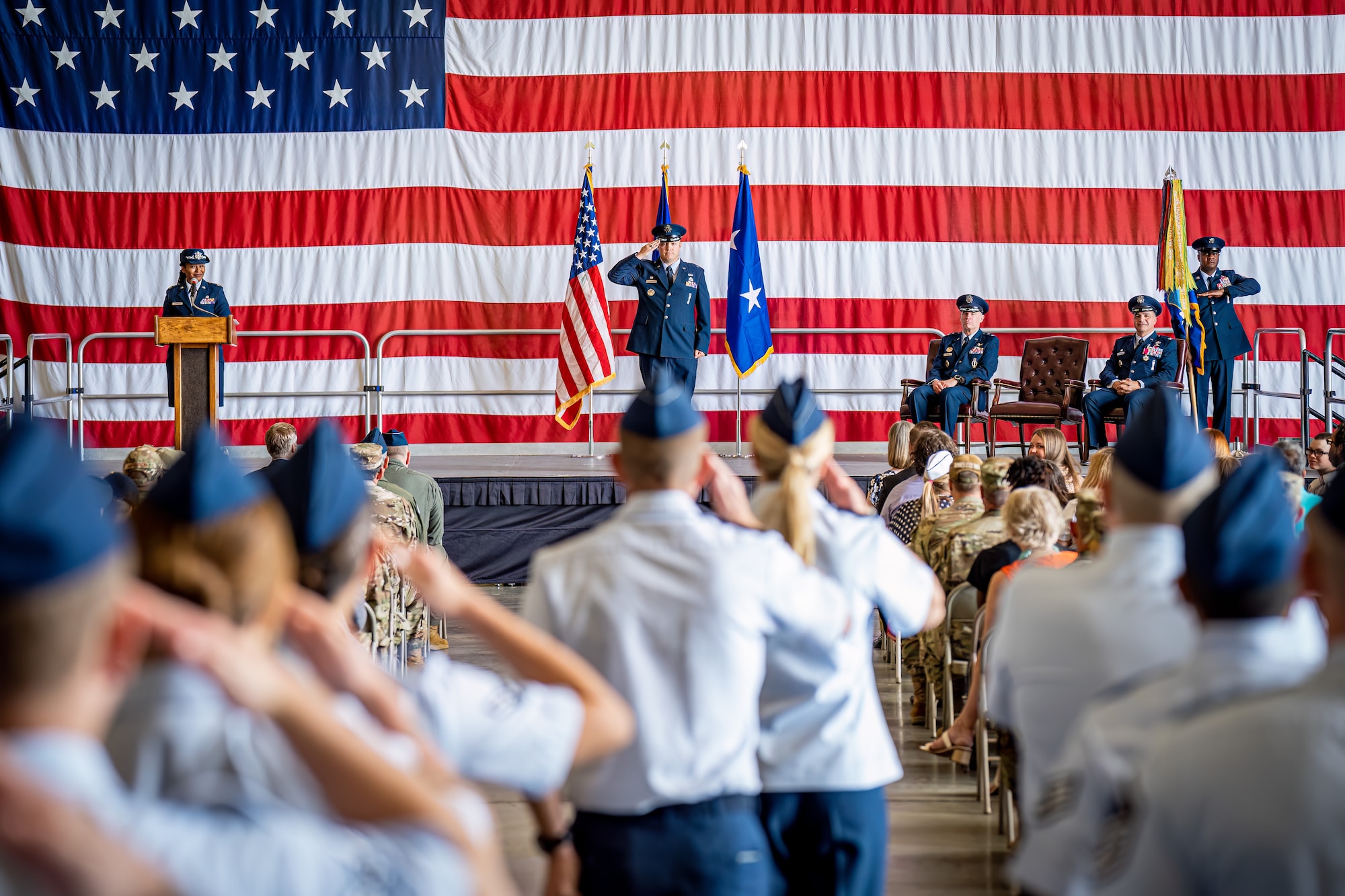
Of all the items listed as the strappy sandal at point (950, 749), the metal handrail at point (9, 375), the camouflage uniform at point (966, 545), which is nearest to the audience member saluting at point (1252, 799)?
the camouflage uniform at point (966, 545)

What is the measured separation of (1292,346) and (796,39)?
4156 mm

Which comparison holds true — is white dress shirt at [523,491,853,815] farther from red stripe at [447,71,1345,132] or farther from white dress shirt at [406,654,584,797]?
red stripe at [447,71,1345,132]

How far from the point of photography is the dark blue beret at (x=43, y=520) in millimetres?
585

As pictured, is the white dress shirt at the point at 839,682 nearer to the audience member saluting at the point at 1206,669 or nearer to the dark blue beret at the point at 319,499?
the audience member saluting at the point at 1206,669

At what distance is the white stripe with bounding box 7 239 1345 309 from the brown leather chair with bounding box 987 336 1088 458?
795 mm

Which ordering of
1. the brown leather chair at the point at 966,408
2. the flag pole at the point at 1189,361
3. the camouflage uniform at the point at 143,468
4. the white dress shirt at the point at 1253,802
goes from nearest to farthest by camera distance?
the white dress shirt at the point at 1253,802, the camouflage uniform at the point at 143,468, the flag pole at the point at 1189,361, the brown leather chair at the point at 966,408

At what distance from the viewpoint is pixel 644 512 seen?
139cm

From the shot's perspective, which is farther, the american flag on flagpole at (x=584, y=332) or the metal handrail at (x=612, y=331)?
the metal handrail at (x=612, y=331)

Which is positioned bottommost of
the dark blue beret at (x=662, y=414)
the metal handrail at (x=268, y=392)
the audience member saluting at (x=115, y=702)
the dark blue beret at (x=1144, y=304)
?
the audience member saluting at (x=115, y=702)

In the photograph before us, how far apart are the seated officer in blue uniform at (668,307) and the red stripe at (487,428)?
123 cm

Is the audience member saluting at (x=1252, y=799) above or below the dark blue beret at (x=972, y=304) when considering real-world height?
below

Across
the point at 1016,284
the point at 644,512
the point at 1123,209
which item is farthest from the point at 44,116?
the point at 644,512

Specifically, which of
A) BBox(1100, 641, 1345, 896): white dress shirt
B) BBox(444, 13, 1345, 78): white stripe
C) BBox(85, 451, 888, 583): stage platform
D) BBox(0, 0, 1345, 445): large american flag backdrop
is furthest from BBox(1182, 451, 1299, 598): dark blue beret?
BBox(444, 13, 1345, 78): white stripe

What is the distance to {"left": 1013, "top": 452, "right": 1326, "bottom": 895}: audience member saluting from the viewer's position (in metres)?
0.94
